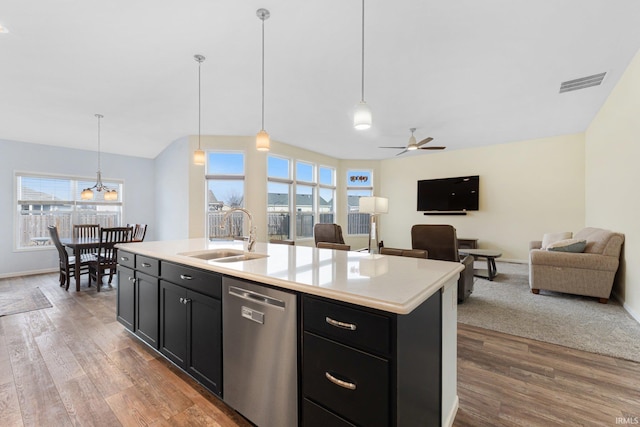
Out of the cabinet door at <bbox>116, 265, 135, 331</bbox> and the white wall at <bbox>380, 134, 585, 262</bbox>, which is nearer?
the cabinet door at <bbox>116, 265, 135, 331</bbox>

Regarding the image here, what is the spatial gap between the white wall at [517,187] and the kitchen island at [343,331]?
6.08 metres

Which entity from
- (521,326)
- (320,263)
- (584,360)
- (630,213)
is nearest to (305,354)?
(320,263)

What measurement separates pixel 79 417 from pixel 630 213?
545 centimetres

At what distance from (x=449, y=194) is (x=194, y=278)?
6921mm

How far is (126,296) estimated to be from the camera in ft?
8.47

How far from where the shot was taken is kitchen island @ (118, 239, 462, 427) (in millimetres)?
1047

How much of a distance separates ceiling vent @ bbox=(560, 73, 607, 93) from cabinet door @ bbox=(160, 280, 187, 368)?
5077 millimetres

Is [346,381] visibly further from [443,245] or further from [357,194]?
[357,194]

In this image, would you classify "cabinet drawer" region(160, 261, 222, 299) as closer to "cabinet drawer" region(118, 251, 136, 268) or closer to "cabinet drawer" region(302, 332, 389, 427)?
"cabinet drawer" region(118, 251, 136, 268)

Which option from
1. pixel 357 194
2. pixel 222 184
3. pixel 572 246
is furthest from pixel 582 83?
pixel 222 184

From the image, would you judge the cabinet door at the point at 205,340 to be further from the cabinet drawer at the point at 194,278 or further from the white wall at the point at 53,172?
the white wall at the point at 53,172

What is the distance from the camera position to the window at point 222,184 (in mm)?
5773

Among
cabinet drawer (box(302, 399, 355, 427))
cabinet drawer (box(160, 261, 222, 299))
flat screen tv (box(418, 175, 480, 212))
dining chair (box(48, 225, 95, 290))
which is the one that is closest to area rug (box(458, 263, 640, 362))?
cabinet drawer (box(302, 399, 355, 427))

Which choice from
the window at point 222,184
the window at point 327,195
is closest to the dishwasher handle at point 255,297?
the window at point 222,184
